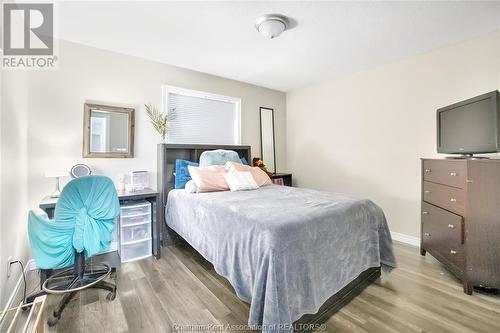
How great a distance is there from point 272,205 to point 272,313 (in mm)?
826

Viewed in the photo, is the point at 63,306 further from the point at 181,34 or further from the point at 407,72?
the point at 407,72

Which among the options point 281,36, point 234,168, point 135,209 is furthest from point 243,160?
point 281,36

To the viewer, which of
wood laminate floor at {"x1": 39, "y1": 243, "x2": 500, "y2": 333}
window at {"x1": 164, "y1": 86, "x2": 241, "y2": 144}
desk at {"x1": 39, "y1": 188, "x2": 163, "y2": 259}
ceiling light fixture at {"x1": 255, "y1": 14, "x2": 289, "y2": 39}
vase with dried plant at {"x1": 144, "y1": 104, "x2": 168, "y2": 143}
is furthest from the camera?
window at {"x1": 164, "y1": 86, "x2": 241, "y2": 144}

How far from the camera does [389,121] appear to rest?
3.19m

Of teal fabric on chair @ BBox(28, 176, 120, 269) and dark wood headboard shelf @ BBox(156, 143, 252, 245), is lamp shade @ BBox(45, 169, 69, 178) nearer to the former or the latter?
teal fabric on chair @ BBox(28, 176, 120, 269)

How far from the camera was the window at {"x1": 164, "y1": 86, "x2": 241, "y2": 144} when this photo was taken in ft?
11.0

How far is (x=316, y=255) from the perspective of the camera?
1516mm

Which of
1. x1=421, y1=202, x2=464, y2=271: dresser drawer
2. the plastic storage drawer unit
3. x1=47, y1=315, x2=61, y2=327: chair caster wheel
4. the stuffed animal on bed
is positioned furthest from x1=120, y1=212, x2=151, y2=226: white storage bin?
x1=421, y1=202, x2=464, y2=271: dresser drawer

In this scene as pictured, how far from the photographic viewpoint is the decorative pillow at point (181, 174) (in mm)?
2998

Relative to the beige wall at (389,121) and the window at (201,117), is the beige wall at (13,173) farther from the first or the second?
the beige wall at (389,121)

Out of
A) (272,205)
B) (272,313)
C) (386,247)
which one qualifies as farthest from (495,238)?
(272,313)

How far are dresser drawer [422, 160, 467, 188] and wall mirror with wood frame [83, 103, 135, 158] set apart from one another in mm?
3536

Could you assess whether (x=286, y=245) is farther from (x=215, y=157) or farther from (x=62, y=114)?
(x=62, y=114)

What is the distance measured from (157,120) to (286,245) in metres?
2.56
